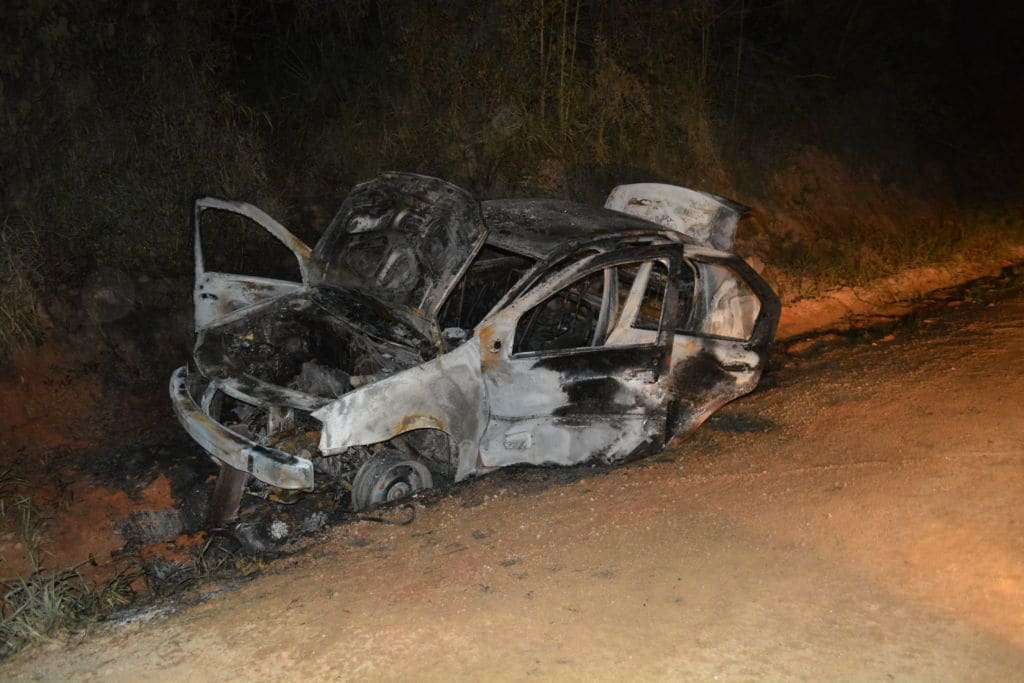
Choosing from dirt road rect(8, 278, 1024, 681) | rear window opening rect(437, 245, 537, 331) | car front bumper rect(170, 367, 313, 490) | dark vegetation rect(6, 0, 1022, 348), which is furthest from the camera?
dark vegetation rect(6, 0, 1022, 348)

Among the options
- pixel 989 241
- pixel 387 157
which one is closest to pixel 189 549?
pixel 387 157

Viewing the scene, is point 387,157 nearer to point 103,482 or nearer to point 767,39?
point 103,482

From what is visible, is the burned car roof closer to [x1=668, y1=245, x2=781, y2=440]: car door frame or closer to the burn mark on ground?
[x1=668, y1=245, x2=781, y2=440]: car door frame

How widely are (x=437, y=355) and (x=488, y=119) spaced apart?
218 inches

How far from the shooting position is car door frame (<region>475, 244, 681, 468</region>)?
216 inches

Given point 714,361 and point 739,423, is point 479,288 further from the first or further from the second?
point 739,423

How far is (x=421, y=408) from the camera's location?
5.25 meters

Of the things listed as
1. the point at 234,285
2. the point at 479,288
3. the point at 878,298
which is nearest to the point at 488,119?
the point at 479,288

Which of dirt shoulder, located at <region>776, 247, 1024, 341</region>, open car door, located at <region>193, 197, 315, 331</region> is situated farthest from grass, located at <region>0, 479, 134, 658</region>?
dirt shoulder, located at <region>776, 247, 1024, 341</region>

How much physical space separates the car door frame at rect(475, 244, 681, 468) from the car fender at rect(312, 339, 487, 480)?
9 cm

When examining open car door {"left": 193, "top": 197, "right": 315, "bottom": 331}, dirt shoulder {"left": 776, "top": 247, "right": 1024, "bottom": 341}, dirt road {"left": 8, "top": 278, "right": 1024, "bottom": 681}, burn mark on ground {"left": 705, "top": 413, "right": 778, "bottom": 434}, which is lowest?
dirt shoulder {"left": 776, "top": 247, "right": 1024, "bottom": 341}

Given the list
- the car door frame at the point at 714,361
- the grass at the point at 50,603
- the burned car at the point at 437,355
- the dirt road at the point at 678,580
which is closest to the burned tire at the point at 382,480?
the burned car at the point at 437,355

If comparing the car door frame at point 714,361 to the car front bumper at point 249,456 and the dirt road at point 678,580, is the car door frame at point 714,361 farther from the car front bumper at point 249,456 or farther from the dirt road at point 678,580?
the car front bumper at point 249,456

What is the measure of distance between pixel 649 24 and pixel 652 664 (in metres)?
8.90
